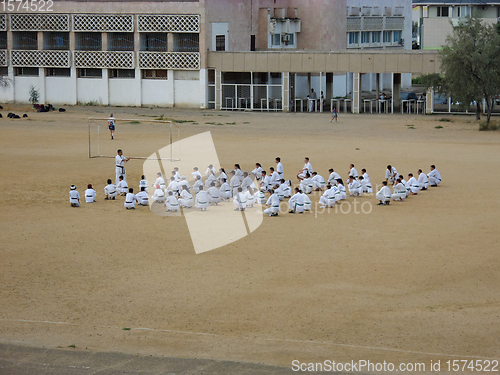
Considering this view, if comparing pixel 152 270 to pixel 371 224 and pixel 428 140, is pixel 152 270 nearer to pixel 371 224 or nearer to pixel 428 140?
pixel 371 224

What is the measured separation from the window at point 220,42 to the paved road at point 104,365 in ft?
153

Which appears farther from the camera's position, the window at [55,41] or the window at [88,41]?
the window at [55,41]

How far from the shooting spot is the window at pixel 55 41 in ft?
187

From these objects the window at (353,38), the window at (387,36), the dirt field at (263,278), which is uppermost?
the window at (387,36)

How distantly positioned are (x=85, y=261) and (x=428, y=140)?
24890 millimetres

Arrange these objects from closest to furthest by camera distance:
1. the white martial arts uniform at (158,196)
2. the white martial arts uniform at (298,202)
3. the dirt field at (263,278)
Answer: the dirt field at (263,278) → the white martial arts uniform at (298,202) → the white martial arts uniform at (158,196)

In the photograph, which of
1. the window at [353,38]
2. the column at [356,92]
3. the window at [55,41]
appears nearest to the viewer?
the column at [356,92]

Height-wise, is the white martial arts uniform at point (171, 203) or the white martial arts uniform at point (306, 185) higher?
the white martial arts uniform at point (306, 185)

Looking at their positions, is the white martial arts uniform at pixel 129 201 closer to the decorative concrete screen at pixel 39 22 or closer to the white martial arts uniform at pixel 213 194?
the white martial arts uniform at pixel 213 194

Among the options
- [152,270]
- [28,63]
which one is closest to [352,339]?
[152,270]

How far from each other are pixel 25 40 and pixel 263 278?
157 feet

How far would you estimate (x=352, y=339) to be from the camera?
40.3 ft

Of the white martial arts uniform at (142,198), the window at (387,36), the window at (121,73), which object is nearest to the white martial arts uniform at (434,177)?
the white martial arts uniform at (142,198)

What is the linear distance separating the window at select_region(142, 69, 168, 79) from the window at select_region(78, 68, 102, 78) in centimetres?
376
